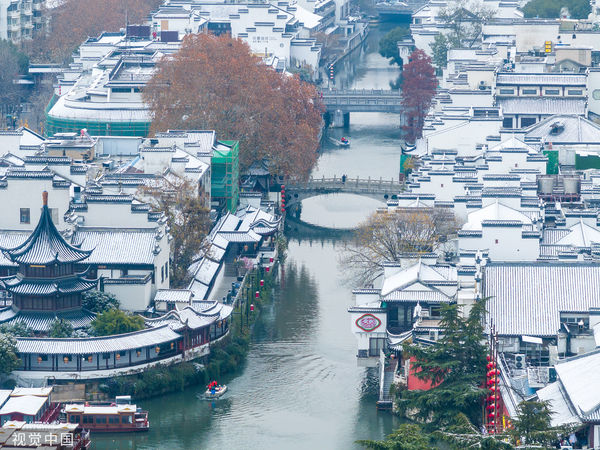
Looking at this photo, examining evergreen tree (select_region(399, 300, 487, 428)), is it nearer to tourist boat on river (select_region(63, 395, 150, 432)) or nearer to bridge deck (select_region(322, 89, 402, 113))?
tourist boat on river (select_region(63, 395, 150, 432))

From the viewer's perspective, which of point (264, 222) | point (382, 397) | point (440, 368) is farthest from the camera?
point (264, 222)

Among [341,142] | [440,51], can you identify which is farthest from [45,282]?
[440,51]

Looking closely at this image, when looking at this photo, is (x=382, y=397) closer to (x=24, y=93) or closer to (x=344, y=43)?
(x=24, y=93)

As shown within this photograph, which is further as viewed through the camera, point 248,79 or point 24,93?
point 24,93

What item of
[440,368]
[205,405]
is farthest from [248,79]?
[440,368]

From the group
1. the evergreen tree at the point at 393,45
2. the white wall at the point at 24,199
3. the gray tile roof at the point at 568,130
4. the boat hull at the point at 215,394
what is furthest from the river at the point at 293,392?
the evergreen tree at the point at 393,45

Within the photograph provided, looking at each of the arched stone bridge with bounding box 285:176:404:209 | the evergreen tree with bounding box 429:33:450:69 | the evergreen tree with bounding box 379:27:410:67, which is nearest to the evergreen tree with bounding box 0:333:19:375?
the arched stone bridge with bounding box 285:176:404:209

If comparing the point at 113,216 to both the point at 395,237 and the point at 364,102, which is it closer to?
the point at 395,237
